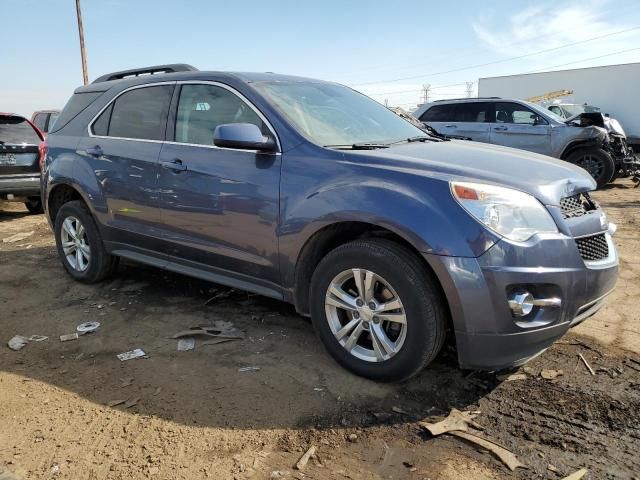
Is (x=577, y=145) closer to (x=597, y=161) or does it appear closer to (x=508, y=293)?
(x=597, y=161)

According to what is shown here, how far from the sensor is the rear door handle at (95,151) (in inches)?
174

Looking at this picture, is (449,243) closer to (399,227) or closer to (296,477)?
(399,227)

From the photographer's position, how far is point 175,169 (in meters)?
3.78

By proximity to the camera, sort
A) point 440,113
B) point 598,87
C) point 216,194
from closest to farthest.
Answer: point 216,194, point 440,113, point 598,87

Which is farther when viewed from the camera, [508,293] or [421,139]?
[421,139]

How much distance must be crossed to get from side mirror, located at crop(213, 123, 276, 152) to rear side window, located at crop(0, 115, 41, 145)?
6483 millimetres

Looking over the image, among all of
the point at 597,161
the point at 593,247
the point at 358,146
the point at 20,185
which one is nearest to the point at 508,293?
the point at 593,247

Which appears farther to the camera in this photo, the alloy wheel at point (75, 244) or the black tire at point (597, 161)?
the black tire at point (597, 161)

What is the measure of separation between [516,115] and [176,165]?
9.23 m

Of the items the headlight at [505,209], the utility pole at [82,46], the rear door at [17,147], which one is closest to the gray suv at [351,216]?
the headlight at [505,209]

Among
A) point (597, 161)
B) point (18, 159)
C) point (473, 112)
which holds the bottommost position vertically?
point (597, 161)

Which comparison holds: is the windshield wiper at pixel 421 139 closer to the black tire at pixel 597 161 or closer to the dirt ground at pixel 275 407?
the dirt ground at pixel 275 407

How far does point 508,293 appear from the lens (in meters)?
2.55

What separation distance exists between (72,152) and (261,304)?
2.22 meters
